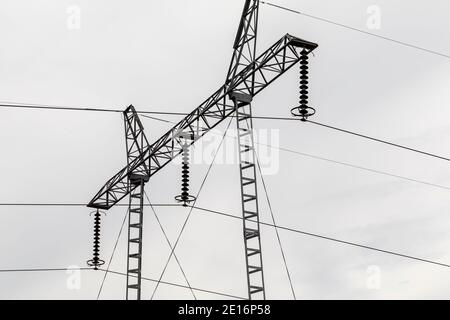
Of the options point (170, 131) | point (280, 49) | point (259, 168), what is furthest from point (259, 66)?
point (170, 131)

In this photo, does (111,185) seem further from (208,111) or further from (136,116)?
(208,111)

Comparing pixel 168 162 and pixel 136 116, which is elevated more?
pixel 136 116

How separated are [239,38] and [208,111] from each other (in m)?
2.59

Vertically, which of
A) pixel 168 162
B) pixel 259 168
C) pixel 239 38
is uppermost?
pixel 239 38

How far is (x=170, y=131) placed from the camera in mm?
27922

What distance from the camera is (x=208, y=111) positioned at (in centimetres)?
2589

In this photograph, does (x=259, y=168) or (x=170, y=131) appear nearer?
(x=259, y=168)

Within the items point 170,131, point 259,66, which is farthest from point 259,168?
point 170,131
